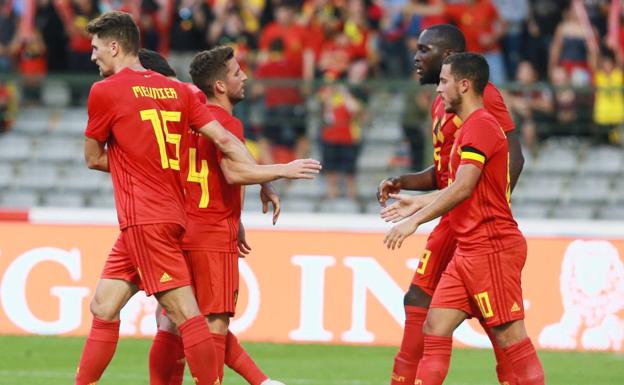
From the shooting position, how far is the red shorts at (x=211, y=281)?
8.23m

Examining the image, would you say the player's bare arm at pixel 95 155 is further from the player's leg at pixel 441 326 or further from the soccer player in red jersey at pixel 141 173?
the player's leg at pixel 441 326

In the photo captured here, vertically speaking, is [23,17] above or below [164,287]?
above

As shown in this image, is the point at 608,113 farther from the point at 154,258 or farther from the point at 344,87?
the point at 154,258

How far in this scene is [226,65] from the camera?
8.40 m

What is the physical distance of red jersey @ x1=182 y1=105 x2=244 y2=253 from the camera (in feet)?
27.1

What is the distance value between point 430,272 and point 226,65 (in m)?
1.73

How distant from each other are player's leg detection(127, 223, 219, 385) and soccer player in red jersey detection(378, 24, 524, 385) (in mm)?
1209

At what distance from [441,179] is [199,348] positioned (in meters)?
1.95

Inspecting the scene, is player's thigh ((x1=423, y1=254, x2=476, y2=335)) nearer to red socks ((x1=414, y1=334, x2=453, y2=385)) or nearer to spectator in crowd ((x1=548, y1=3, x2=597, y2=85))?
red socks ((x1=414, y1=334, x2=453, y2=385))

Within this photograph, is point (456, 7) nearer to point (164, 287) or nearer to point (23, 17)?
point (23, 17)

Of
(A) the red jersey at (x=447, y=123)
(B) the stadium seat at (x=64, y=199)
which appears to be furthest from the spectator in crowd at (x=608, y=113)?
(A) the red jersey at (x=447, y=123)

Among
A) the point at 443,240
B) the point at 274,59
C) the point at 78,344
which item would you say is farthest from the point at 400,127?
the point at 443,240

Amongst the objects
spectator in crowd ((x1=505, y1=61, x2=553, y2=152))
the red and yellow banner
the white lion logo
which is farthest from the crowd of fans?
the white lion logo

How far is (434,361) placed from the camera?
26.0 ft
